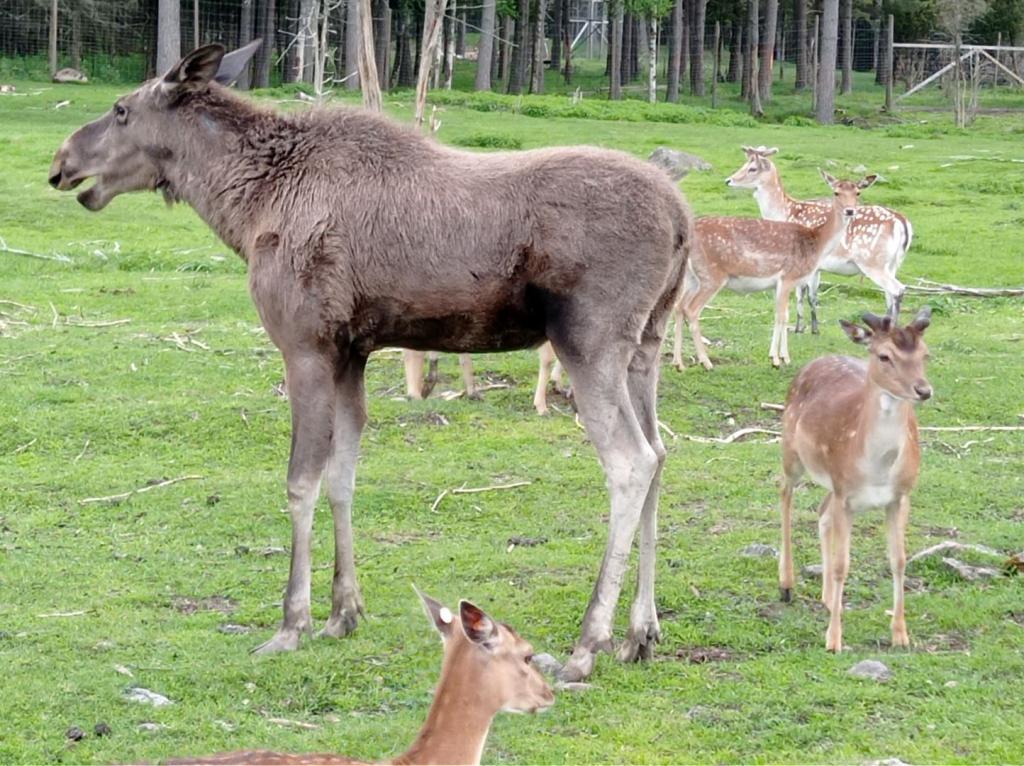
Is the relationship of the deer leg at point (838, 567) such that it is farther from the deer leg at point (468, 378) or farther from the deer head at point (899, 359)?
the deer leg at point (468, 378)

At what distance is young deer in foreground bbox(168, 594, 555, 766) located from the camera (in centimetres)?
459

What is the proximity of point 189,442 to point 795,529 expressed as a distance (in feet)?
14.3

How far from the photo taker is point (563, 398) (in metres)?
12.8

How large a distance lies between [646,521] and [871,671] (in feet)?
4.19

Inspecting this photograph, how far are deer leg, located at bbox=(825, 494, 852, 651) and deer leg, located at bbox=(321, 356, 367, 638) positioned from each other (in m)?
2.20

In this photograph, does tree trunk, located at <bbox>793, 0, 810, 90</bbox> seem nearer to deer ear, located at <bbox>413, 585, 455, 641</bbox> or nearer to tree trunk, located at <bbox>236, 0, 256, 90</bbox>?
tree trunk, located at <bbox>236, 0, 256, 90</bbox>

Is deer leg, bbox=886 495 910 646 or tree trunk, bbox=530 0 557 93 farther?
Result: tree trunk, bbox=530 0 557 93

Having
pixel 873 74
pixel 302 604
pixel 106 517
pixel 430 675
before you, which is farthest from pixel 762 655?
pixel 873 74

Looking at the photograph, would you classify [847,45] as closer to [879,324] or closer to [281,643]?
[879,324]

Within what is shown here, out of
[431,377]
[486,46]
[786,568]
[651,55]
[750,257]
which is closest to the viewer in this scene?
[786,568]

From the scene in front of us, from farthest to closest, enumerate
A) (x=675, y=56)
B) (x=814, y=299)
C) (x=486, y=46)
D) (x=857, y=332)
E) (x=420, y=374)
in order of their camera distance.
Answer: (x=675, y=56) → (x=486, y=46) → (x=814, y=299) → (x=420, y=374) → (x=857, y=332)

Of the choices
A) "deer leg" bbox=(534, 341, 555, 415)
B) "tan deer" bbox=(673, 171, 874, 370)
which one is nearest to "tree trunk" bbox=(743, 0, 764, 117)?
"tan deer" bbox=(673, 171, 874, 370)

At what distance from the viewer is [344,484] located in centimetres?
762

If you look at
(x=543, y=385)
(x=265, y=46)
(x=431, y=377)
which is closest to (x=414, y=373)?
(x=431, y=377)
